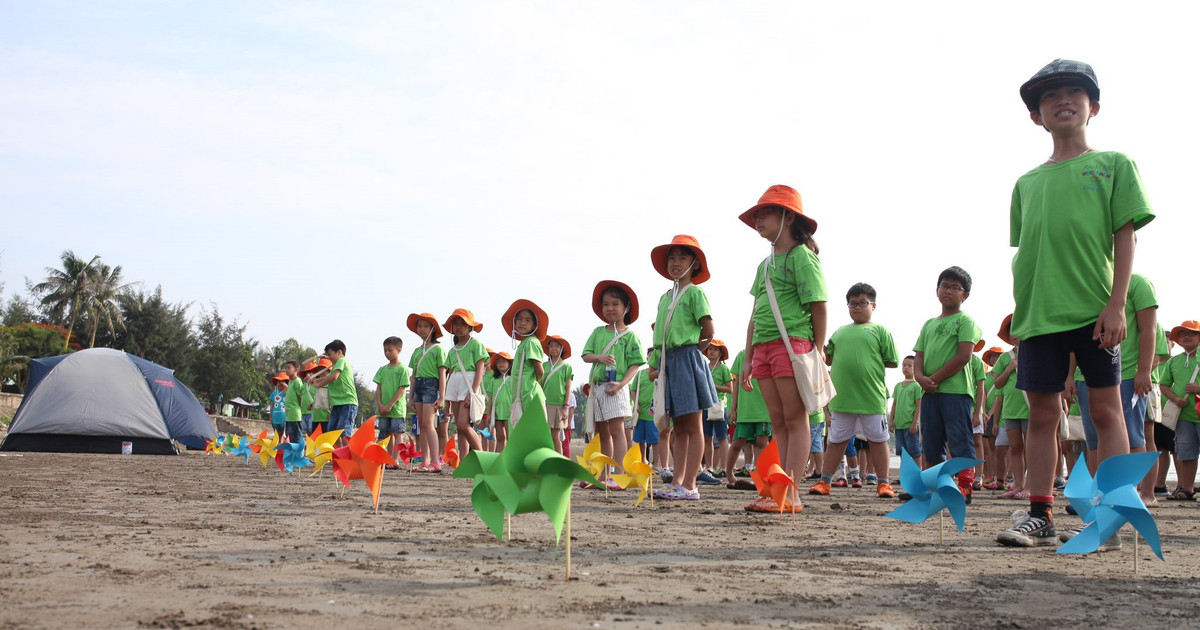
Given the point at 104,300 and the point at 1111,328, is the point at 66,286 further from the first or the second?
the point at 1111,328

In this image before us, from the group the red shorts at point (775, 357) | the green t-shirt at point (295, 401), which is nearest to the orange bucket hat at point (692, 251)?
the red shorts at point (775, 357)

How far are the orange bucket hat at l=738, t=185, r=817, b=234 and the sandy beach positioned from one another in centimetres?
186

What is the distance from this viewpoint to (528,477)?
3.11 meters

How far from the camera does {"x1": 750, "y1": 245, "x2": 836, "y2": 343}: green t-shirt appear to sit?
566cm

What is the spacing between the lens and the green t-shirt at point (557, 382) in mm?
10266

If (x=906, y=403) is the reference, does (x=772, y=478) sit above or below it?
below

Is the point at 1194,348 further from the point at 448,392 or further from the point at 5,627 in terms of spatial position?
the point at 5,627

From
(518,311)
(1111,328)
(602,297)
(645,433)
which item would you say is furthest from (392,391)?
(1111,328)

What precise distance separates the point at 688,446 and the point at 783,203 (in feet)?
6.35

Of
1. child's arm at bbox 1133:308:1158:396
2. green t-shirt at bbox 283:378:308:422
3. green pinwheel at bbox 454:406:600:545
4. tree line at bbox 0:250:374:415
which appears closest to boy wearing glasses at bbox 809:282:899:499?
child's arm at bbox 1133:308:1158:396

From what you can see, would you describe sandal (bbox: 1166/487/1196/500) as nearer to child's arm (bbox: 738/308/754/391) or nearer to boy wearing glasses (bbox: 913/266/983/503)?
boy wearing glasses (bbox: 913/266/983/503)

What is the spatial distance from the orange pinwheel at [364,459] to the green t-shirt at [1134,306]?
13.2 ft

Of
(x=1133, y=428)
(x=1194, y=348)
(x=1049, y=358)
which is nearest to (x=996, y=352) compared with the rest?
(x=1194, y=348)

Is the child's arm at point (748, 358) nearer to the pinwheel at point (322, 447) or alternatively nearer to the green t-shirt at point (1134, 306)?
the green t-shirt at point (1134, 306)
